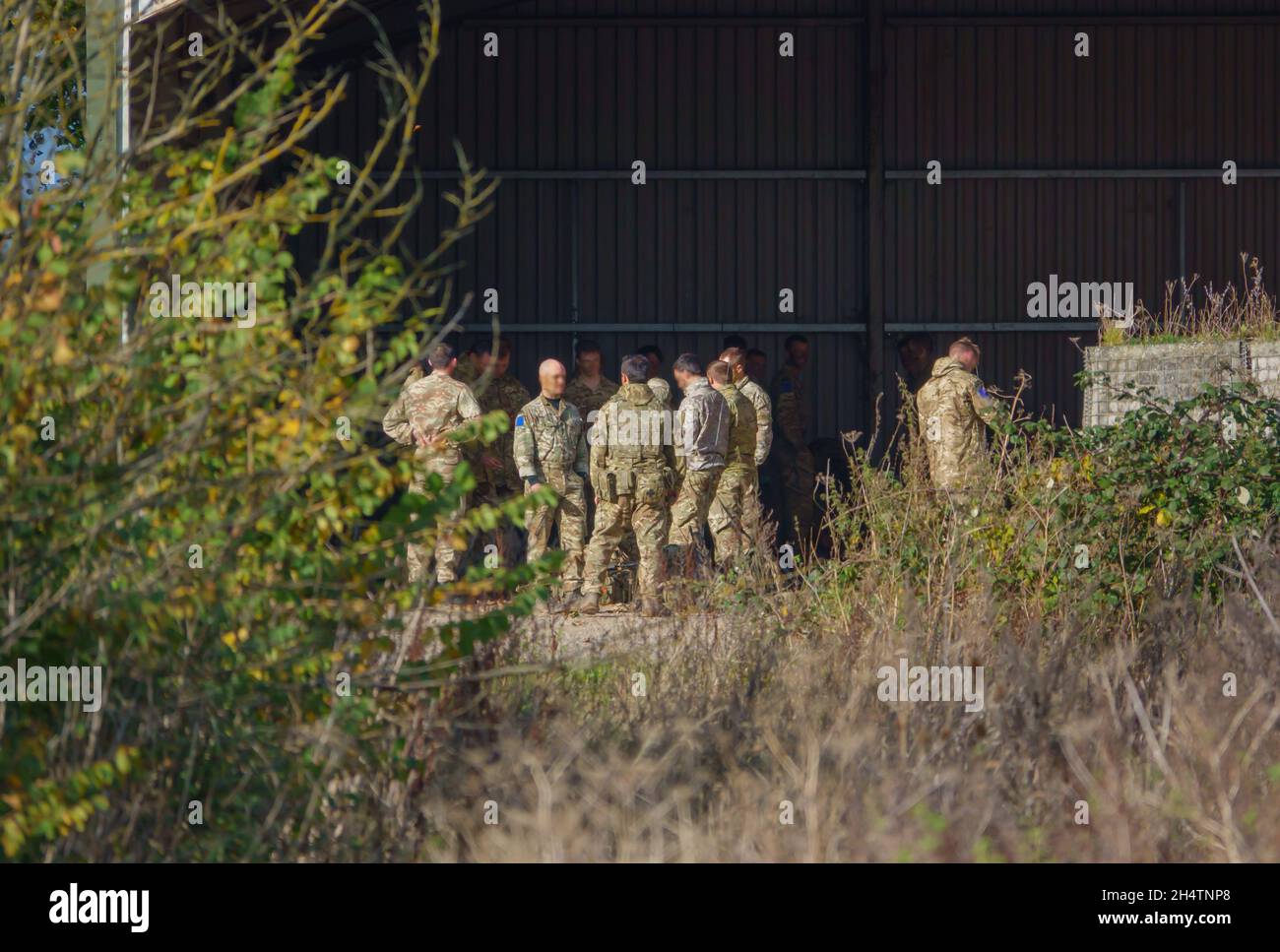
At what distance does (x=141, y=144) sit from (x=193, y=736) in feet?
5.12

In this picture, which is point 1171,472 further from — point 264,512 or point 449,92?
point 449,92

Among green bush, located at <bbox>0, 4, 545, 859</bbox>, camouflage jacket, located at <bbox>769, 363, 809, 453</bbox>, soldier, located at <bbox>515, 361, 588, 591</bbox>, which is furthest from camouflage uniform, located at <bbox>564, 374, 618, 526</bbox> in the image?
green bush, located at <bbox>0, 4, 545, 859</bbox>

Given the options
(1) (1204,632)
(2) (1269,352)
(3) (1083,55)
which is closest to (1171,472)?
(1) (1204,632)

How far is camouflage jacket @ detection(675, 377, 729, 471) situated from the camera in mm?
12273

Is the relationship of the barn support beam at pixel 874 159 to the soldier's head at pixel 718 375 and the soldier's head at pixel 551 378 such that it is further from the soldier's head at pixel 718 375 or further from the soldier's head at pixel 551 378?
the soldier's head at pixel 551 378

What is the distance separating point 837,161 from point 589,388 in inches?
271

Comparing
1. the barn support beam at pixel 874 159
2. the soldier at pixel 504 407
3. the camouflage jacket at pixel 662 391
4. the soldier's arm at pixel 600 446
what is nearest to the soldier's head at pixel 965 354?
the camouflage jacket at pixel 662 391

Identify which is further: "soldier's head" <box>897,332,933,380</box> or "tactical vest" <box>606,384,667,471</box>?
"soldier's head" <box>897,332,933,380</box>

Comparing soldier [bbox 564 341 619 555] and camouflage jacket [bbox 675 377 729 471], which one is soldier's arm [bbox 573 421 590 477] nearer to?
camouflage jacket [bbox 675 377 729 471]

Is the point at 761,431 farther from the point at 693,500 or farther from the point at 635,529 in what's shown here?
the point at 635,529

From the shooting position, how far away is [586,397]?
14.0 meters

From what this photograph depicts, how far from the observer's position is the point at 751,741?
592cm

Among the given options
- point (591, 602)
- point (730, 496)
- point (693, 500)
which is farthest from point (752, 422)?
point (591, 602)

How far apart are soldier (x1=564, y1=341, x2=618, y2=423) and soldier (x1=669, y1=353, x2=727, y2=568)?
1586 mm
